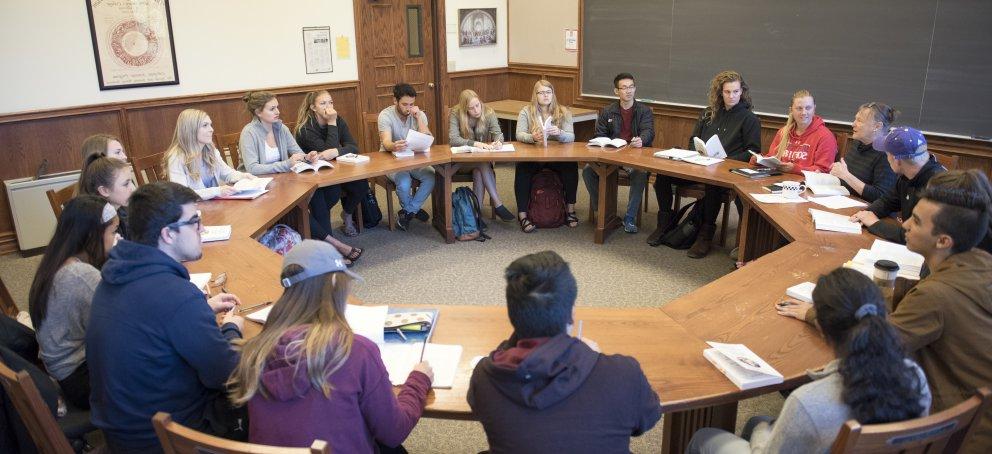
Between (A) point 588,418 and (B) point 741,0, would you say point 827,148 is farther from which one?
Answer: (A) point 588,418

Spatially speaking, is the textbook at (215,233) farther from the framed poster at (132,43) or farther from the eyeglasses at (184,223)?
the framed poster at (132,43)

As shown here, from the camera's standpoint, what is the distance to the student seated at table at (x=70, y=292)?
7.32ft

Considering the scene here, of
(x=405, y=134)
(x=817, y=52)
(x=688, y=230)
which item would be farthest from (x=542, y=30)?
(x=688, y=230)

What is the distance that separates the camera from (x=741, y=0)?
19.2ft

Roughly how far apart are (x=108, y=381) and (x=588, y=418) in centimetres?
130

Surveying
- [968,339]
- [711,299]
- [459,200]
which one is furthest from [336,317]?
[459,200]

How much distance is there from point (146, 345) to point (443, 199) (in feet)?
11.3

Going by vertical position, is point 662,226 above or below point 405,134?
below

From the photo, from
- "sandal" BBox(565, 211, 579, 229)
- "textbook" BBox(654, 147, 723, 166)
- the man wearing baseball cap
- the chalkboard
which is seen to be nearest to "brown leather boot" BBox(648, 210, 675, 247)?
"textbook" BBox(654, 147, 723, 166)

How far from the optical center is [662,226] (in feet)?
17.1

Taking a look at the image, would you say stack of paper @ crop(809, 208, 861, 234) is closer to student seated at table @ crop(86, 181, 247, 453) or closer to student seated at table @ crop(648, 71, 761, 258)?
student seated at table @ crop(648, 71, 761, 258)

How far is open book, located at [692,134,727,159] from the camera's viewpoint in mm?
4766

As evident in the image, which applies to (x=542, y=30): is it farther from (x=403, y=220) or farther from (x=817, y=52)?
(x=403, y=220)

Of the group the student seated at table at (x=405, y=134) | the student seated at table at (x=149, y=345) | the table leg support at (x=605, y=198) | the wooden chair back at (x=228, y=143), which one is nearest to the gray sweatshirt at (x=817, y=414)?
the student seated at table at (x=149, y=345)
